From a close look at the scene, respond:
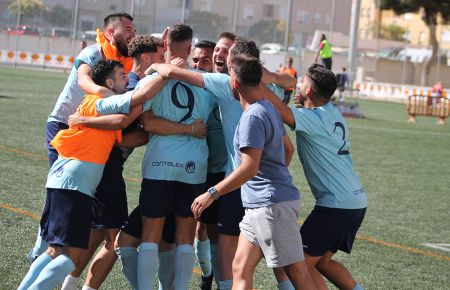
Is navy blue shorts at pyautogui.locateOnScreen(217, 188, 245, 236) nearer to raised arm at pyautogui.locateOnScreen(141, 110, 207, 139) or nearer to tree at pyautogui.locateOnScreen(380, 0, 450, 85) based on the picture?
raised arm at pyautogui.locateOnScreen(141, 110, 207, 139)

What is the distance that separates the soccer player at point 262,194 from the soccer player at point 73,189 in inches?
27.6

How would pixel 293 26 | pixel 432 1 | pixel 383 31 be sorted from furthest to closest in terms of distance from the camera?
pixel 383 31 → pixel 432 1 → pixel 293 26

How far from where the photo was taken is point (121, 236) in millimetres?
6258

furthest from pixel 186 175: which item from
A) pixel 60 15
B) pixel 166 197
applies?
pixel 60 15

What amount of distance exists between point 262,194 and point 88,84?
4.92 ft

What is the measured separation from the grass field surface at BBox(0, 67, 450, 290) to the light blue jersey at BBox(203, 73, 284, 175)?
152 centimetres

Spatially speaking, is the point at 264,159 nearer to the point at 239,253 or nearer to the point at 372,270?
the point at 239,253

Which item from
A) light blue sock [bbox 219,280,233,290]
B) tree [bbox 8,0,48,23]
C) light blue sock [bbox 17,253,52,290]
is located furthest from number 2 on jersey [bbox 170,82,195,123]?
tree [bbox 8,0,48,23]

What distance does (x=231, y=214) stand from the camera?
20.5 ft

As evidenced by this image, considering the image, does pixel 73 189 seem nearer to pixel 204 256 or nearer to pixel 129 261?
pixel 129 261

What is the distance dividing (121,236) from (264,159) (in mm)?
1266

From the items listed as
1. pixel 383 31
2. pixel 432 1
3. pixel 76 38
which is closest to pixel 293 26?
pixel 432 1

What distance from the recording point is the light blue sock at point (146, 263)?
6078mm

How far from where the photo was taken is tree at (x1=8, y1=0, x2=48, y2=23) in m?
46.9
